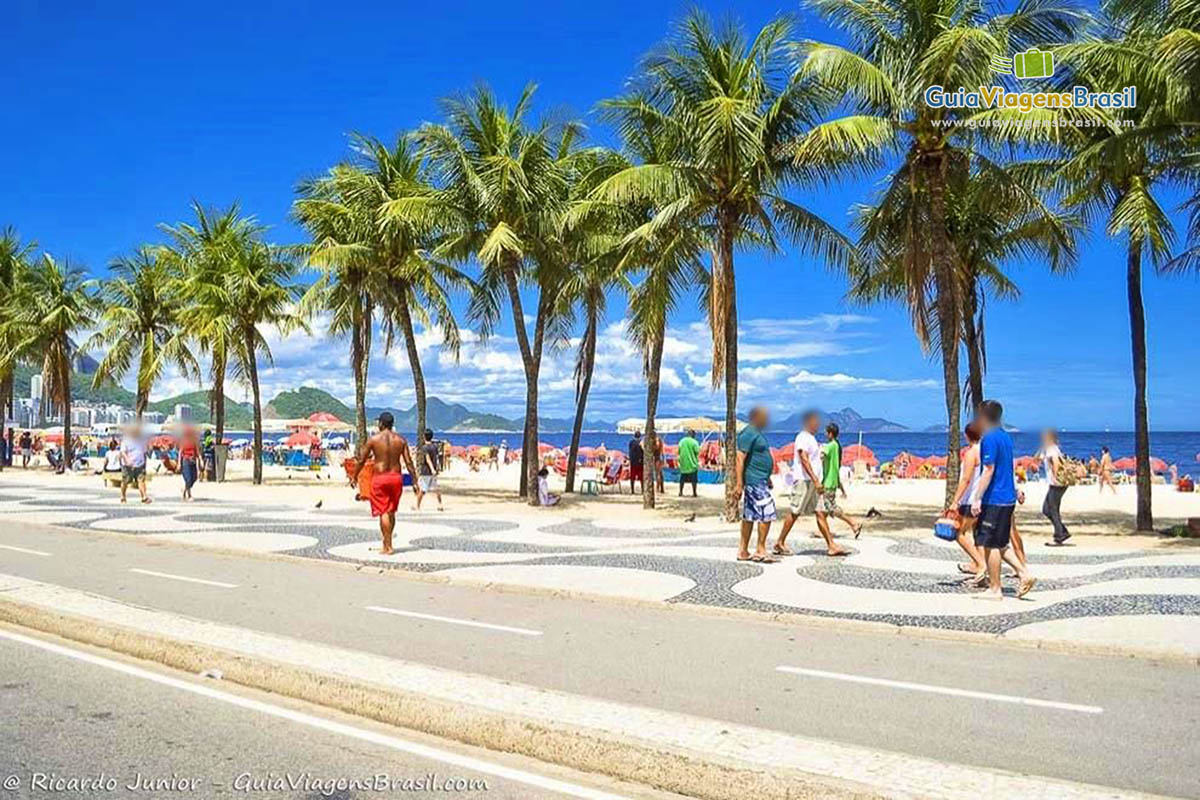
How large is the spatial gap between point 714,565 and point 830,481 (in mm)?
2690

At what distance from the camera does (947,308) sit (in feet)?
61.9

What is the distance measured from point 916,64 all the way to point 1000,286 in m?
8.00

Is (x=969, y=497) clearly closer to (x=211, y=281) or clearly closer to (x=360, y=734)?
(x=360, y=734)

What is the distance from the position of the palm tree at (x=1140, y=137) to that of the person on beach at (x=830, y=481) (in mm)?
5995

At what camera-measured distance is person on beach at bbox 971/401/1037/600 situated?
9.85 m

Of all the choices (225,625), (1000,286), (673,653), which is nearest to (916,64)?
(1000,286)

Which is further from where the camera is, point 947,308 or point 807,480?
point 947,308

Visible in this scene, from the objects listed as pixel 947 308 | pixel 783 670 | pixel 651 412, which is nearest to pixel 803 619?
pixel 783 670

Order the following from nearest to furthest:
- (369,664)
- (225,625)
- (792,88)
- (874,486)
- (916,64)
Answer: (369,664) < (225,625) < (916,64) < (792,88) < (874,486)

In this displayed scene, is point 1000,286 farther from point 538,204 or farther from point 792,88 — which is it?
point 538,204

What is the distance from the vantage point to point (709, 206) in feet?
66.1

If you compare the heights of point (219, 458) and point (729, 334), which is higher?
point (729, 334)

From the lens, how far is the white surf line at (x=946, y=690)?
646 centimetres

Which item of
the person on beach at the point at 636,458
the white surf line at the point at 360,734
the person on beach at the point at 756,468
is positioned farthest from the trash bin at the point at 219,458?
the white surf line at the point at 360,734
